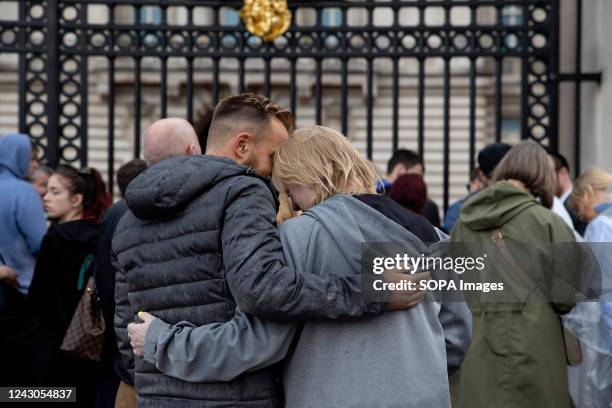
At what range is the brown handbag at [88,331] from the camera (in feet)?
16.5

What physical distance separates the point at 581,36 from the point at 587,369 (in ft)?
12.8

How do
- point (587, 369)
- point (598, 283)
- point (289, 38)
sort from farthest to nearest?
point (289, 38) < point (587, 369) < point (598, 283)

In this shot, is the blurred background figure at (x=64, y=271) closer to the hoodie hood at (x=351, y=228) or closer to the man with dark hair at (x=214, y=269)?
the man with dark hair at (x=214, y=269)

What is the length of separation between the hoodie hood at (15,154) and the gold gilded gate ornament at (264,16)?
6.37 ft

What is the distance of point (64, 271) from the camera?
5.41 metres

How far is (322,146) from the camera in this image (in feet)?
9.69

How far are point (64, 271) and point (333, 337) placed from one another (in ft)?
9.51

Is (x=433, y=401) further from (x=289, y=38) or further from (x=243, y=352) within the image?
(x=289, y=38)

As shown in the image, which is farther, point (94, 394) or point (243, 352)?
point (94, 394)

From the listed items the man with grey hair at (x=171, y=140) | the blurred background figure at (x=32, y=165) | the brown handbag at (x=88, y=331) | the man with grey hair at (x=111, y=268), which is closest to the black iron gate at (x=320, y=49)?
the blurred background figure at (x=32, y=165)

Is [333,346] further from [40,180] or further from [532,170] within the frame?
[40,180]

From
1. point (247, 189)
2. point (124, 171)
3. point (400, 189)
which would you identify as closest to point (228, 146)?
point (247, 189)

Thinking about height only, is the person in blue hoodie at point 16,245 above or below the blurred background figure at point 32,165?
below

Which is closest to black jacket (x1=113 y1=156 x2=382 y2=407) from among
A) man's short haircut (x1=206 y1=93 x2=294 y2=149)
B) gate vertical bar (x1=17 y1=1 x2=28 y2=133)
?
man's short haircut (x1=206 y1=93 x2=294 y2=149)
